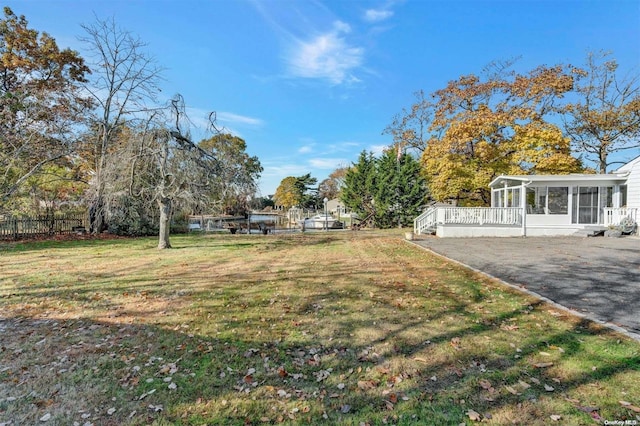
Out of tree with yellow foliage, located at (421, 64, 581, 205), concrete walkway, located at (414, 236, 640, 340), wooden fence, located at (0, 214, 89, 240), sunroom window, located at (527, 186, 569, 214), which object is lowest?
concrete walkway, located at (414, 236, 640, 340)

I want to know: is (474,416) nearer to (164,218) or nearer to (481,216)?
(164,218)

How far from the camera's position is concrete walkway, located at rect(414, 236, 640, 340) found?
4.55m

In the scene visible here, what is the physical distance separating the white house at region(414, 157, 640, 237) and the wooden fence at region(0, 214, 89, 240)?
19.9 m

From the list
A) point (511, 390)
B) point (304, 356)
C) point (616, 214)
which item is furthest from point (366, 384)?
point (616, 214)

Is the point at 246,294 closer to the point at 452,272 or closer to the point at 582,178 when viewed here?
the point at 452,272

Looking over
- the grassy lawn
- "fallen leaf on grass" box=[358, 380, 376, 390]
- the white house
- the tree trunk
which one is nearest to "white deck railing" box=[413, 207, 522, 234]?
the white house

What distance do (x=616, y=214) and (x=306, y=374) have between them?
18.4 metres

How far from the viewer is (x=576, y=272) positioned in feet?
22.6

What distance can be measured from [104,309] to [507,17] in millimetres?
16796

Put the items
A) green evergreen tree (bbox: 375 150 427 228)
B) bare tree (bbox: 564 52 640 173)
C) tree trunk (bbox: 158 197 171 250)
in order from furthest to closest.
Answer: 1. green evergreen tree (bbox: 375 150 427 228)
2. bare tree (bbox: 564 52 640 173)
3. tree trunk (bbox: 158 197 171 250)

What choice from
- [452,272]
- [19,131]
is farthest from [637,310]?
[19,131]

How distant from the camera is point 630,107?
19234 millimetres

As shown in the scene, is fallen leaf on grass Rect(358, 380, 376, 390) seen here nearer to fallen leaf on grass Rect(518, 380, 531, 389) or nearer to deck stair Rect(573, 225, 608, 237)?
fallen leaf on grass Rect(518, 380, 531, 389)

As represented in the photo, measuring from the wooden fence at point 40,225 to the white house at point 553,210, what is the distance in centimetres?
1993
